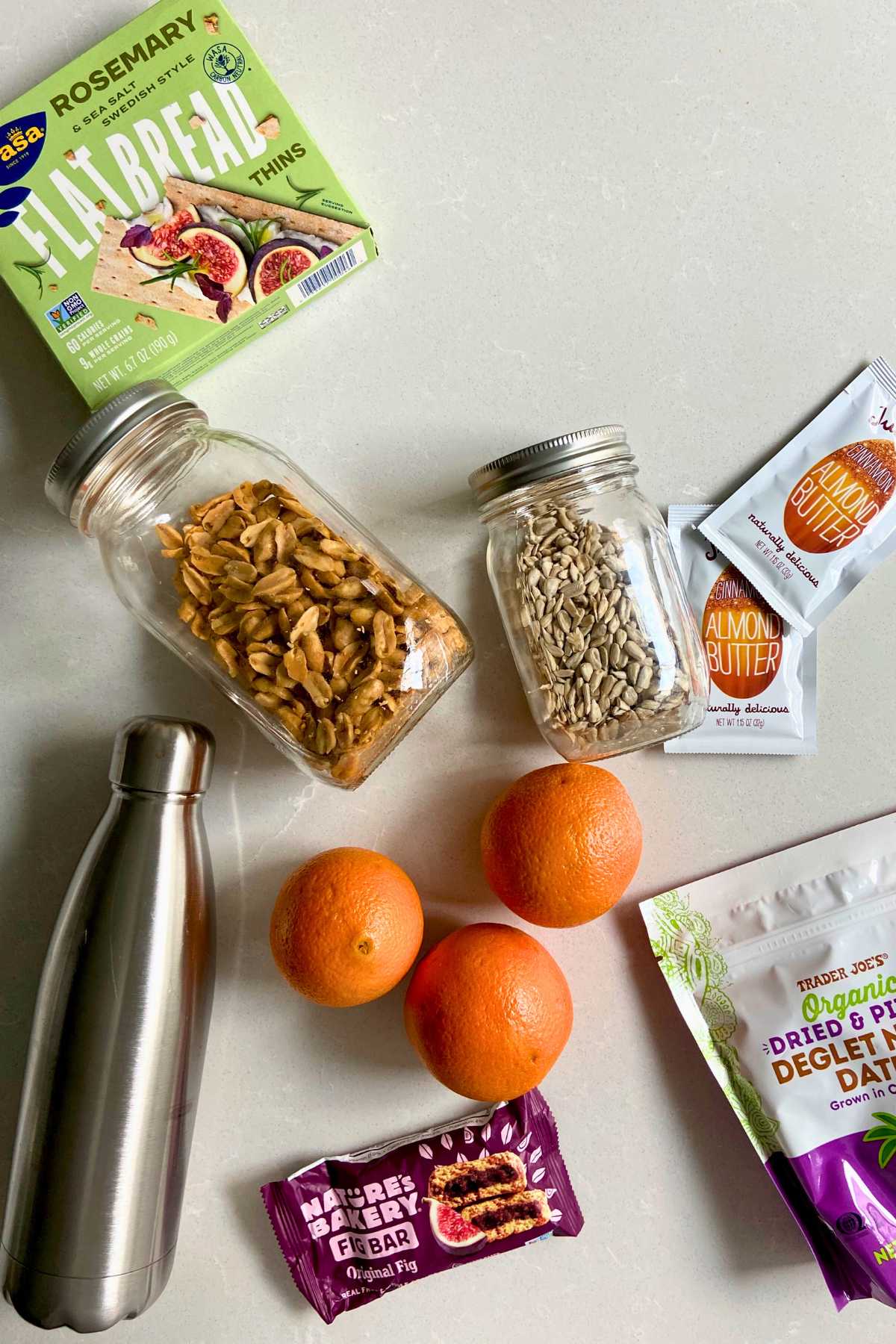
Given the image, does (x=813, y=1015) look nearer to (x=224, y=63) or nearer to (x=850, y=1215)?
(x=850, y=1215)

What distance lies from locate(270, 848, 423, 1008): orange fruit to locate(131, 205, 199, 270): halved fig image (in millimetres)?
530

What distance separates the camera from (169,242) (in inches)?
30.0

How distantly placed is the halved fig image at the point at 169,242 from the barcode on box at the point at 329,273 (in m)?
0.10

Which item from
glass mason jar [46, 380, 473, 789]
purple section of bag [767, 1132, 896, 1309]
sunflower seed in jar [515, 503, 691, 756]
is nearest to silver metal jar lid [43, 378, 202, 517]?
glass mason jar [46, 380, 473, 789]

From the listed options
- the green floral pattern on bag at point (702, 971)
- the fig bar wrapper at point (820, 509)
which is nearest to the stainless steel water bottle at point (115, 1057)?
the green floral pattern on bag at point (702, 971)

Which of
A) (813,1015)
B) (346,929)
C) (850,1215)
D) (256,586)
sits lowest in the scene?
(850,1215)

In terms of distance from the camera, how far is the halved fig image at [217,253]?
761mm

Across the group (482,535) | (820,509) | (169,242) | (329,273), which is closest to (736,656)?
(820,509)

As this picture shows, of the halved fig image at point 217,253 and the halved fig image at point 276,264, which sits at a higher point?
the halved fig image at point 217,253

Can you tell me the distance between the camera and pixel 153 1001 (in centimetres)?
75

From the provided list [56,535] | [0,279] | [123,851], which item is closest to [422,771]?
[123,851]

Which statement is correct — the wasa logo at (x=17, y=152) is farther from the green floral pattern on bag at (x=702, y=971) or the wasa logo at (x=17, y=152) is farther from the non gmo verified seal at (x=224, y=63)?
the green floral pattern on bag at (x=702, y=971)

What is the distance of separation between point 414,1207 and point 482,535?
2.11 ft

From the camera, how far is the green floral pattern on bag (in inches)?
33.8
